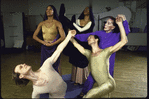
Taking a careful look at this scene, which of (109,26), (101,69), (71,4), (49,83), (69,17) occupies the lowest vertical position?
(49,83)

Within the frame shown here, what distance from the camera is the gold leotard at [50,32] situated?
1.40 m

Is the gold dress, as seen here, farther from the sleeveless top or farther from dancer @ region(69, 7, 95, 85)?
the sleeveless top

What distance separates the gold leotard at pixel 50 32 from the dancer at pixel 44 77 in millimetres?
278

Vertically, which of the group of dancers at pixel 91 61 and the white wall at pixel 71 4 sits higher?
the white wall at pixel 71 4

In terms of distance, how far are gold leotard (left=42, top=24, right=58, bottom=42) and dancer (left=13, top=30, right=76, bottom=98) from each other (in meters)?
0.28

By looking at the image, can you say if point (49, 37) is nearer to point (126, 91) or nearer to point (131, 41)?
point (126, 91)

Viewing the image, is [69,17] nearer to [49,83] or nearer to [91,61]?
[91,61]

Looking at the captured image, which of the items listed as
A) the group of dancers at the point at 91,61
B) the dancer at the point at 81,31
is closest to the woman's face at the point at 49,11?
the group of dancers at the point at 91,61

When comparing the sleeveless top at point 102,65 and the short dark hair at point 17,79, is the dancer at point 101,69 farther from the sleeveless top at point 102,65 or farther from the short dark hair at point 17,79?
the short dark hair at point 17,79

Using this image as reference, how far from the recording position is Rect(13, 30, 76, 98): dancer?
1043 millimetres

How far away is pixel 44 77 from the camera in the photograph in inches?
45.6

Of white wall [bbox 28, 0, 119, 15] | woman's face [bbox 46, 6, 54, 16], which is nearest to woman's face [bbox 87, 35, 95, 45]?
white wall [bbox 28, 0, 119, 15]

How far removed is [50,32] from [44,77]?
1.74ft

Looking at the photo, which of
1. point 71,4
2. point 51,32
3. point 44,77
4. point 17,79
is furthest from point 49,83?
point 71,4
